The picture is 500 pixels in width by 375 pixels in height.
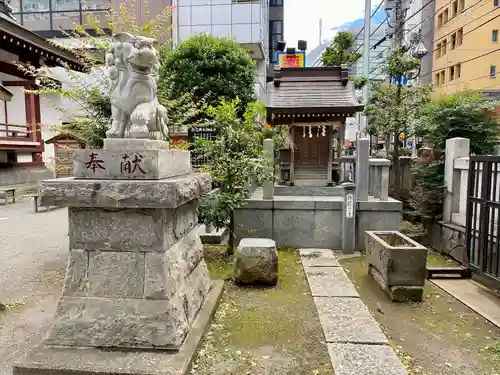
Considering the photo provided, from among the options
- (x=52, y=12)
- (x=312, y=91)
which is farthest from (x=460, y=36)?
(x=52, y=12)

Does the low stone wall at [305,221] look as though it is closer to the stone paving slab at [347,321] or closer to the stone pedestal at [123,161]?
the stone paving slab at [347,321]

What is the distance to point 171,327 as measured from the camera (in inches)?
122

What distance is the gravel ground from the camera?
372cm

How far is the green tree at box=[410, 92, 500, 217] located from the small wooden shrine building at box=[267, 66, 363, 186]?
7.41ft

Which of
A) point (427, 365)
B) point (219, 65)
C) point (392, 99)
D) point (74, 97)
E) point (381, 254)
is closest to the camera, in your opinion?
point (427, 365)

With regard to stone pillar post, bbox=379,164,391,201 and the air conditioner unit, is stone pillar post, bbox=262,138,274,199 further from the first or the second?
the air conditioner unit

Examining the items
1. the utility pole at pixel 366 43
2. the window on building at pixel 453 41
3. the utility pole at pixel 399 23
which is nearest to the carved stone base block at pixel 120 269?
the utility pole at pixel 366 43

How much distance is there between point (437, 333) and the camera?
3994mm

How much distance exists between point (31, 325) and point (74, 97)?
3655mm

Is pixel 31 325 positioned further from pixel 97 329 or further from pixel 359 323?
pixel 359 323

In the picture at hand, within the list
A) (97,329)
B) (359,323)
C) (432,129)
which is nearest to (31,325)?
(97,329)

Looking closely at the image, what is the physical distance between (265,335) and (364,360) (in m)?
1.04

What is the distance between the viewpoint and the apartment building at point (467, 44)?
21.2 m

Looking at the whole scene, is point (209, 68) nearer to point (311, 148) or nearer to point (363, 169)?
point (311, 148)
